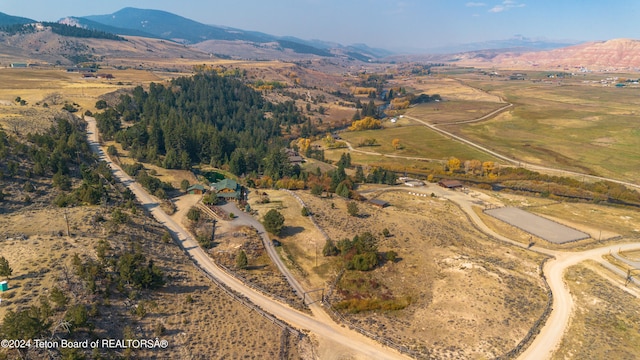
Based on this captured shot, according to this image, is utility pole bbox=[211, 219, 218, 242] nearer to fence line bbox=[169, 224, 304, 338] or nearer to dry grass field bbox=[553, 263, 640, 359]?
fence line bbox=[169, 224, 304, 338]

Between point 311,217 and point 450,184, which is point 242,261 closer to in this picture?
point 311,217

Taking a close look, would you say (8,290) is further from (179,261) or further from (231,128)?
(231,128)

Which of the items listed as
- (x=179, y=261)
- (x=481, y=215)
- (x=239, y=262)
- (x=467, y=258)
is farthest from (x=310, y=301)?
(x=481, y=215)

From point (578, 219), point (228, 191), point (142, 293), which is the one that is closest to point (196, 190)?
point (228, 191)

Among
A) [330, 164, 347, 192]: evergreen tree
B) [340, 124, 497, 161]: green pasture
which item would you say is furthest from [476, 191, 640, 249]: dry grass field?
[340, 124, 497, 161]: green pasture

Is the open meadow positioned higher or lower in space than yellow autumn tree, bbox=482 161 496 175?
higher

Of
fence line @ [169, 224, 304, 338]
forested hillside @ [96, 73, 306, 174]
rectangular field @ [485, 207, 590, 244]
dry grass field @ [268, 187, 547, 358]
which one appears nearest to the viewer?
fence line @ [169, 224, 304, 338]
